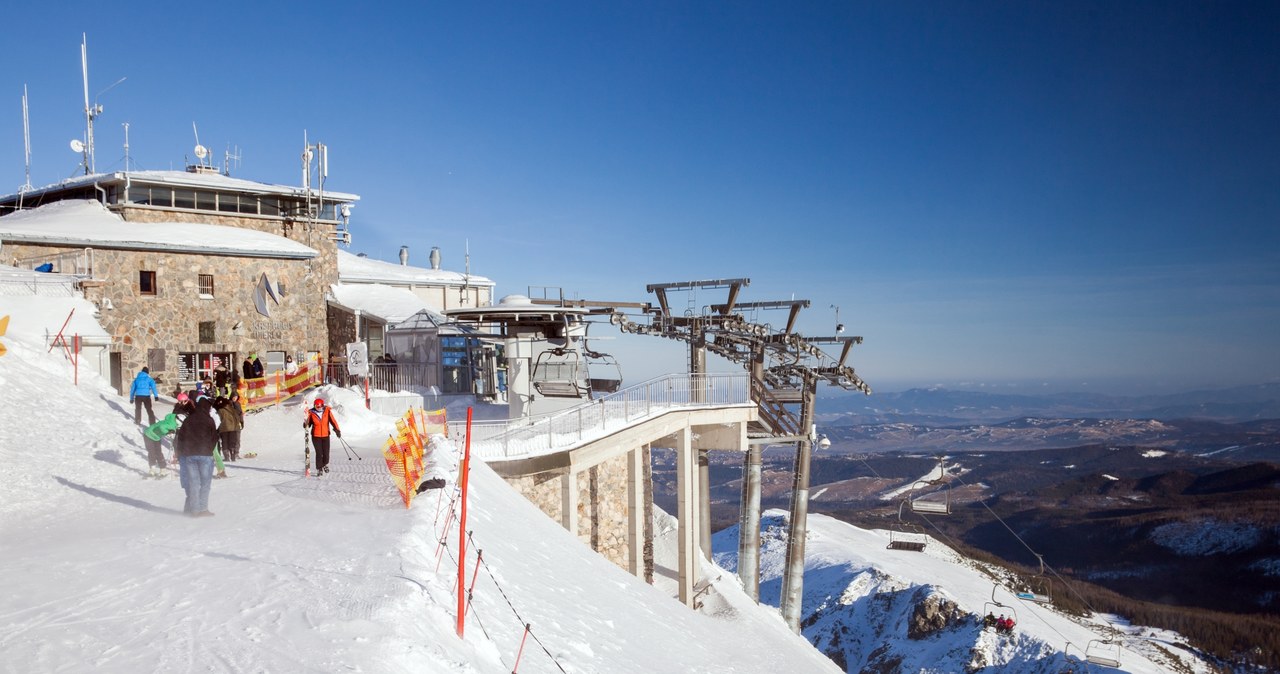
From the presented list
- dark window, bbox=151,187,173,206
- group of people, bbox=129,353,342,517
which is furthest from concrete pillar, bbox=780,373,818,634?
dark window, bbox=151,187,173,206

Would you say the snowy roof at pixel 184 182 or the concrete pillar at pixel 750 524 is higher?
the snowy roof at pixel 184 182

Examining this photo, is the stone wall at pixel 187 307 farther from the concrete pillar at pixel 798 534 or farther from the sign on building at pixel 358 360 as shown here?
the concrete pillar at pixel 798 534

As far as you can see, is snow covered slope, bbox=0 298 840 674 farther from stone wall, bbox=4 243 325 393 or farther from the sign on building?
stone wall, bbox=4 243 325 393

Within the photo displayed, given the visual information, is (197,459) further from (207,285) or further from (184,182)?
(184,182)

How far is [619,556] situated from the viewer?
20.5 m

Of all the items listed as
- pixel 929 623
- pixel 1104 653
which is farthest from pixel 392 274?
pixel 1104 653

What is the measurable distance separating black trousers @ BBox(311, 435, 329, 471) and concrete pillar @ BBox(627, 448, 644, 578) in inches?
344

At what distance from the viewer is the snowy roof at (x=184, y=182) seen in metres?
28.0

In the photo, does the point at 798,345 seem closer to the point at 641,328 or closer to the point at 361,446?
the point at 641,328

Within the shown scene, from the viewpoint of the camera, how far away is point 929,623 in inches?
1540

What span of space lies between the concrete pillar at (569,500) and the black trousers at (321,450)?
220 inches

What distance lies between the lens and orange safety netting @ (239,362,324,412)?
22.6 metres

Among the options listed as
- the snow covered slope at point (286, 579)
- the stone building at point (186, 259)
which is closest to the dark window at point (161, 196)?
the stone building at point (186, 259)

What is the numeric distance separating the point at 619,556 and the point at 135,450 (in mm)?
10415
